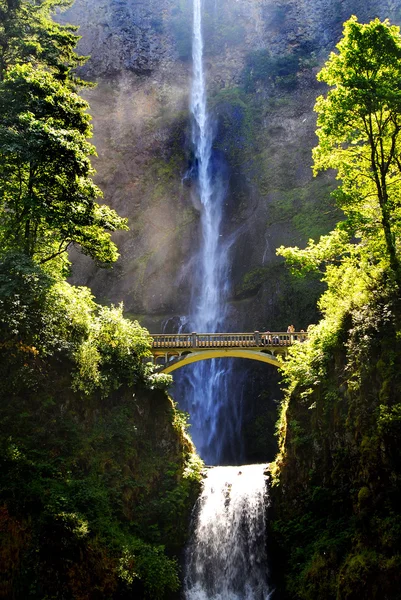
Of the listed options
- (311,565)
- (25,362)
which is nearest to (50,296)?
(25,362)

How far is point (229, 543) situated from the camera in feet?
53.5

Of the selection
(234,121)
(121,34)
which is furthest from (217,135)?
(121,34)

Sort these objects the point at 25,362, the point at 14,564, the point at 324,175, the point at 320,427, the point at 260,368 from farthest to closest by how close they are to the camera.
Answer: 1. the point at 324,175
2. the point at 260,368
3. the point at 320,427
4. the point at 25,362
5. the point at 14,564

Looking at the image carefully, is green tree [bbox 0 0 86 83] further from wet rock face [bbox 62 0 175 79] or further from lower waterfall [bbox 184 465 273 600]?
wet rock face [bbox 62 0 175 79]

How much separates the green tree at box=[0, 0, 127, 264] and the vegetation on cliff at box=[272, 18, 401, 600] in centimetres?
761

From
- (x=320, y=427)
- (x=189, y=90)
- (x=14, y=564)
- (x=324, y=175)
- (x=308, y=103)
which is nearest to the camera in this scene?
(x=14, y=564)

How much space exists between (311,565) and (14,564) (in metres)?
7.70

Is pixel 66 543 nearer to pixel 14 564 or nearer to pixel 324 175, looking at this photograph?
pixel 14 564

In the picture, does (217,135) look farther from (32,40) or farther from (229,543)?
(229,543)

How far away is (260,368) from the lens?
33.1 m

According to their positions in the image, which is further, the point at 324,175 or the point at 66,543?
the point at 324,175

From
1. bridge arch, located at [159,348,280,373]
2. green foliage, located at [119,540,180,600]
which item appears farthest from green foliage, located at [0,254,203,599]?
bridge arch, located at [159,348,280,373]

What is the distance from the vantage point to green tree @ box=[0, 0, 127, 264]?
14992mm

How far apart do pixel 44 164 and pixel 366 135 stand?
34.7 feet
